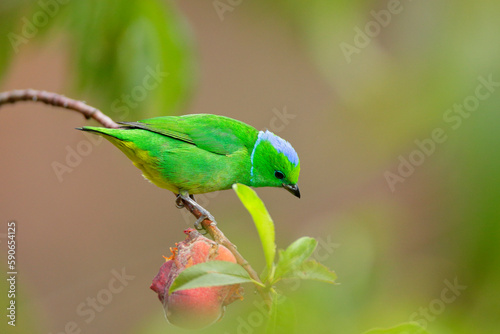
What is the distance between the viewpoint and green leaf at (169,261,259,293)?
3.78 feet

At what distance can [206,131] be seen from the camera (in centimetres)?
232

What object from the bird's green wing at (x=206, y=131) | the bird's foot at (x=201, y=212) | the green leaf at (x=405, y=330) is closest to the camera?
the green leaf at (x=405, y=330)

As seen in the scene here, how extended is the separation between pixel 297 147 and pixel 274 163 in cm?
340

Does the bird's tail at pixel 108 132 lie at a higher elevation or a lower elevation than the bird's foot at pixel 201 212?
higher

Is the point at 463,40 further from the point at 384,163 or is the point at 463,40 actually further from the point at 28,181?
the point at 28,181

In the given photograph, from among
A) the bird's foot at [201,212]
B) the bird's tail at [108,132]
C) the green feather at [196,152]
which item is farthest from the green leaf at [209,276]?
the green feather at [196,152]

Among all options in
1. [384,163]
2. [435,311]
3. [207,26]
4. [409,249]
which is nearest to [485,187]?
[435,311]

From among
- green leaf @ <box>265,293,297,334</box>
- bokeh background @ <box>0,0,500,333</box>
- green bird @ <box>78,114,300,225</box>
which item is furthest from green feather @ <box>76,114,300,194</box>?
green leaf @ <box>265,293,297,334</box>

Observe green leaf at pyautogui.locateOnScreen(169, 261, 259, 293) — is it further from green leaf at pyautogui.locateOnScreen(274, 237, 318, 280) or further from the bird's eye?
the bird's eye

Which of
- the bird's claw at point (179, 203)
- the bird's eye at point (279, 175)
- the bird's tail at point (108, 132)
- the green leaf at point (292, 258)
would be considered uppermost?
the bird's tail at point (108, 132)

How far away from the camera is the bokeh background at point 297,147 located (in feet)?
6.89

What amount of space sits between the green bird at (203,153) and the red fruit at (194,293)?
2.05 ft

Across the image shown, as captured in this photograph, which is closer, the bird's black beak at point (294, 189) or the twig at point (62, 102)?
the twig at point (62, 102)

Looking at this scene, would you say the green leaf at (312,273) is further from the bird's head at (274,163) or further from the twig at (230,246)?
the bird's head at (274,163)
